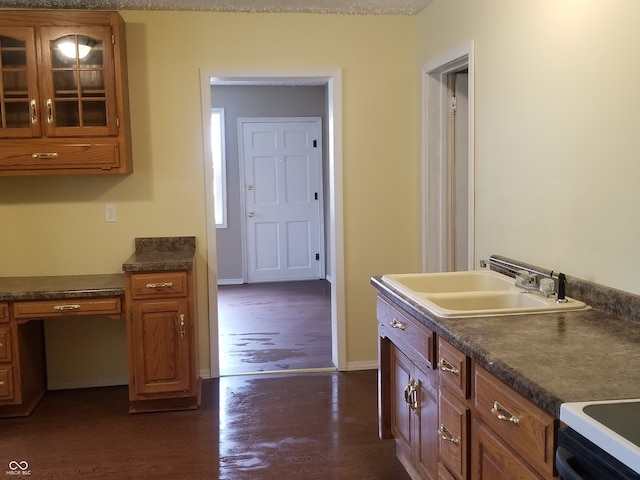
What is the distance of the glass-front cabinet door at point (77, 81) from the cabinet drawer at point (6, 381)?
1.30 m

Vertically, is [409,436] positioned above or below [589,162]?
below

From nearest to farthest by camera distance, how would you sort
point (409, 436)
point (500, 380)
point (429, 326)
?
point (500, 380), point (429, 326), point (409, 436)

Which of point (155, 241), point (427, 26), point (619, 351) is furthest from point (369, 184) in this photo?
point (619, 351)

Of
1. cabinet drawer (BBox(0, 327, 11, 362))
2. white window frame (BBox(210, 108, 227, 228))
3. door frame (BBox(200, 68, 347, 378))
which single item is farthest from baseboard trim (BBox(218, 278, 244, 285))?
cabinet drawer (BBox(0, 327, 11, 362))

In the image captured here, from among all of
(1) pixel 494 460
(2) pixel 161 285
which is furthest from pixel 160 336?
(1) pixel 494 460

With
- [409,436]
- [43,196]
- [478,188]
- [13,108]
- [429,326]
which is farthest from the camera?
[43,196]

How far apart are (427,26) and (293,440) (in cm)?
253

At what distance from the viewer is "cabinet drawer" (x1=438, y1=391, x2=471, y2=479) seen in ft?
6.40

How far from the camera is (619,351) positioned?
171 cm

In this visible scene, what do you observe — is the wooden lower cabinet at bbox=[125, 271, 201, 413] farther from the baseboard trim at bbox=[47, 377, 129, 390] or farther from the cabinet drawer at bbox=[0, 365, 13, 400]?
the cabinet drawer at bbox=[0, 365, 13, 400]

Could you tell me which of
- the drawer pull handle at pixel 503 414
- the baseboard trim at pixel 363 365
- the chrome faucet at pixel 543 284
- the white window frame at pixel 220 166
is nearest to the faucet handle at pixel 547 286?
the chrome faucet at pixel 543 284

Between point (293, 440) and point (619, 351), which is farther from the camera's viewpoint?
point (293, 440)

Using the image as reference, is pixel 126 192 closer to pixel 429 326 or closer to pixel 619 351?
pixel 429 326

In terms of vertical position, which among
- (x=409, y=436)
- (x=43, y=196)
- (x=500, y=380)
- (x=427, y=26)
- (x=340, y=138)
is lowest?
(x=409, y=436)
